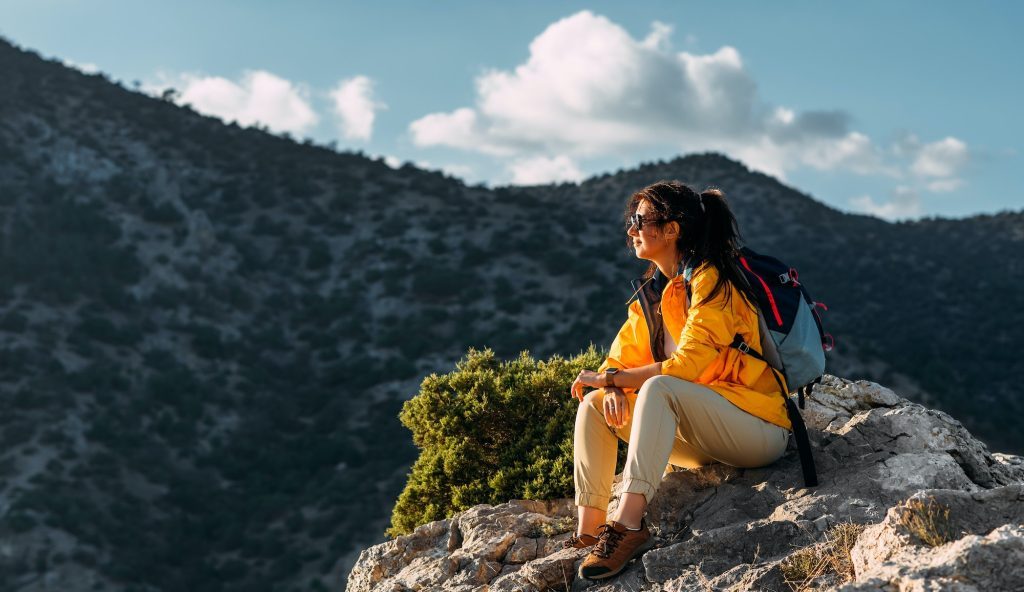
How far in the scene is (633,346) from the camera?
16.1 feet

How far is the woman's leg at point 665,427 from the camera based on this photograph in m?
4.28

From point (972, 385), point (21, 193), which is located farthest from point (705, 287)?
point (21, 193)

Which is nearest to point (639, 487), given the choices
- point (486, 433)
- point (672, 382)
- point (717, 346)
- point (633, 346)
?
point (672, 382)

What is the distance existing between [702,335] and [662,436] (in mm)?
500

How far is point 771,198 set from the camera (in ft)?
A: 155

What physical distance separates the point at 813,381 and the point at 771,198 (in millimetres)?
44469

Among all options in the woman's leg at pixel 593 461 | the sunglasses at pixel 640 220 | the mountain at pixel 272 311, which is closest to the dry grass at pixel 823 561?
the woman's leg at pixel 593 461

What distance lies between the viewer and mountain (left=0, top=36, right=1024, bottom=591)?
69.9ft

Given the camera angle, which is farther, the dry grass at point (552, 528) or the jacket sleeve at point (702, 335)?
the dry grass at point (552, 528)

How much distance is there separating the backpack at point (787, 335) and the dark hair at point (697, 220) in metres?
0.11

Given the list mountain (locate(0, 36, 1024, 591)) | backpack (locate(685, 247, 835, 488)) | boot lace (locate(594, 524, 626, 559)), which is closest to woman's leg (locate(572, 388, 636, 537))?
boot lace (locate(594, 524, 626, 559))

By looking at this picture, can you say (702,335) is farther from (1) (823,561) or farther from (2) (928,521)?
(2) (928,521)

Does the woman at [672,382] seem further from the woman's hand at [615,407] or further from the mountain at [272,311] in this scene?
the mountain at [272,311]

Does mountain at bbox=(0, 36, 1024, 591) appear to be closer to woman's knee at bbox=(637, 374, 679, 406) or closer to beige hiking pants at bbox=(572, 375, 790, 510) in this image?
beige hiking pants at bbox=(572, 375, 790, 510)
